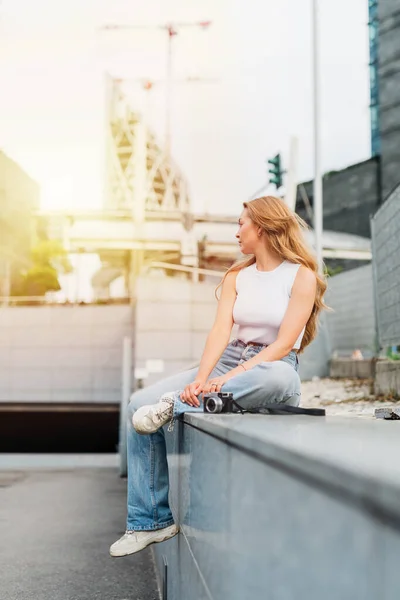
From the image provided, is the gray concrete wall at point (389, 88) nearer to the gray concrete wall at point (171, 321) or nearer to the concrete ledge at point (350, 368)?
the gray concrete wall at point (171, 321)

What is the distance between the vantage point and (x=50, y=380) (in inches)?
929

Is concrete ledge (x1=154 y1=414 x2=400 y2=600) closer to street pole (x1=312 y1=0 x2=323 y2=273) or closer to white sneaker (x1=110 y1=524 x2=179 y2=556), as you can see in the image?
white sneaker (x1=110 y1=524 x2=179 y2=556)

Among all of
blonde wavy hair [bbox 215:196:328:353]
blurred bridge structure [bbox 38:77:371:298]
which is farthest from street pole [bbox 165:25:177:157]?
blonde wavy hair [bbox 215:196:328:353]

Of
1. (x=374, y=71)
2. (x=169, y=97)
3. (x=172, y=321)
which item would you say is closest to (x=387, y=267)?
(x=172, y=321)

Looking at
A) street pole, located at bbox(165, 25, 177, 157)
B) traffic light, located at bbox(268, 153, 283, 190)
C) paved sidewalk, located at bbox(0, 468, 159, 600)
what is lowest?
paved sidewalk, located at bbox(0, 468, 159, 600)

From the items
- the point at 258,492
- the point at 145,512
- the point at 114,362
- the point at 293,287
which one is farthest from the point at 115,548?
the point at 114,362

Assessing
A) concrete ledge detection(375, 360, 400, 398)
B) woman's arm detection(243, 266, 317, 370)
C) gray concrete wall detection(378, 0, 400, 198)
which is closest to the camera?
woman's arm detection(243, 266, 317, 370)

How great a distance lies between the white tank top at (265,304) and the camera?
3.34 m

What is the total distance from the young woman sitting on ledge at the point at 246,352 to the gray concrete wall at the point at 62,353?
20044mm

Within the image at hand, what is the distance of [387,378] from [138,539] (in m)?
6.00

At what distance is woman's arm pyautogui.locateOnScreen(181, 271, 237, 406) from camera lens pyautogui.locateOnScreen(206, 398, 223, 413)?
1.43ft

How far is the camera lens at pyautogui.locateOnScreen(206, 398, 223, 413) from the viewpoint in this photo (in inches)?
94.7

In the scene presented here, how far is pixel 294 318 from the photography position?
3238mm

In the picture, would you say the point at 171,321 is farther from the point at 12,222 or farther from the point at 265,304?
the point at 12,222
